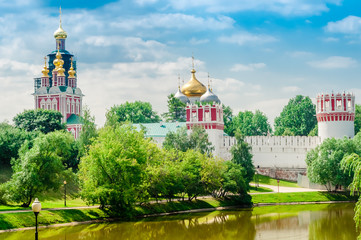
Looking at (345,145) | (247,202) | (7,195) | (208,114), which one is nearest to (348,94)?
(345,145)

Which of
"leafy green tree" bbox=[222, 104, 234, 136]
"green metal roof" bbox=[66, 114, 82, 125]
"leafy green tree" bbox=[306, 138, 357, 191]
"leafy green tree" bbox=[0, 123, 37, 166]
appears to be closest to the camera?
"leafy green tree" bbox=[0, 123, 37, 166]

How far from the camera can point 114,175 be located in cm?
3897

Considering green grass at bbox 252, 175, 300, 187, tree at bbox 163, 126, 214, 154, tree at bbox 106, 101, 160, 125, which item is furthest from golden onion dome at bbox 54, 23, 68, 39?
green grass at bbox 252, 175, 300, 187

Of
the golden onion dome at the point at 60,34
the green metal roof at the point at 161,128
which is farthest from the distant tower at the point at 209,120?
the golden onion dome at the point at 60,34

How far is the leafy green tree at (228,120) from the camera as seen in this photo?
73188mm

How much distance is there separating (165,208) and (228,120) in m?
34.2

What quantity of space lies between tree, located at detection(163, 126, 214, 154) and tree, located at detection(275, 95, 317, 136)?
2682 centimetres

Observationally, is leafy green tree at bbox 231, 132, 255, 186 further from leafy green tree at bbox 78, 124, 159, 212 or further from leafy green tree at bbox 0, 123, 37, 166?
leafy green tree at bbox 0, 123, 37, 166

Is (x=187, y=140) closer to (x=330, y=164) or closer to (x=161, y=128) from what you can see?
(x=161, y=128)

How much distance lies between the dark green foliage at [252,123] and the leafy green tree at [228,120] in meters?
1.57

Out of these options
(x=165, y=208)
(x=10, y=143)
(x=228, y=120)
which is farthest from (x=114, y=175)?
(x=228, y=120)

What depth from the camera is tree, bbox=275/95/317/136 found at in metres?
80.8

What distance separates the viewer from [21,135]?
50.5 m

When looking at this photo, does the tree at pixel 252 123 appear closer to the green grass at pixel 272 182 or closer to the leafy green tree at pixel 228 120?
the leafy green tree at pixel 228 120
